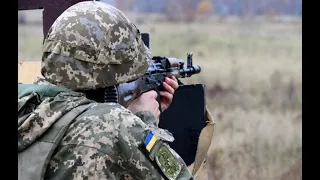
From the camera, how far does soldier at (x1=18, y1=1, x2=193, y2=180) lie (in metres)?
Result: 1.65

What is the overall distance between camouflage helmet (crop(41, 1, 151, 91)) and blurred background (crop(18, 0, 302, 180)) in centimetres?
467

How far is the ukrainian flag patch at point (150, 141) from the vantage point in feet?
5.60

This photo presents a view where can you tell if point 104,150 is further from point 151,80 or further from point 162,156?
point 151,80

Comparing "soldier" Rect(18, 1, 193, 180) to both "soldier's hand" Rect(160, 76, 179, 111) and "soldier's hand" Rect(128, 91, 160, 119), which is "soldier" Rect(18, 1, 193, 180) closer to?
"soldier's hand" Rect(128, 91, 160, 119)

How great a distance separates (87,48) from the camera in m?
1.84

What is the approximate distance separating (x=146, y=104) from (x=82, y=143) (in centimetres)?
57

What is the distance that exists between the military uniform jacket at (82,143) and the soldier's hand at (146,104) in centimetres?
40

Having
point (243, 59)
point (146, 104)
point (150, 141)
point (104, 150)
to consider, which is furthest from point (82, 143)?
point (243, 59)

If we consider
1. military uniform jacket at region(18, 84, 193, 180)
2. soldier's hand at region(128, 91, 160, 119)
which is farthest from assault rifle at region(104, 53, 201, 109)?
military uniform jacket at region(18, 84, 193, 180)

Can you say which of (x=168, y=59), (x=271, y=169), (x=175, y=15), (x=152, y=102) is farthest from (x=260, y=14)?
(x=152, y=102)

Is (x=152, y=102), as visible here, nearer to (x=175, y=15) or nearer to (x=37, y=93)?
(x=37, y=93)

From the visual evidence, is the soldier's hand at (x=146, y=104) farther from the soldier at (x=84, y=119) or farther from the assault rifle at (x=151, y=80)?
the soldier at (x=84, y=119)

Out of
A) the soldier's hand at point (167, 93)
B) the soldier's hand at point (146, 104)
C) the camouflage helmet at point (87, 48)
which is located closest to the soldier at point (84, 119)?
the camouflage helmet at point (87, 48)
